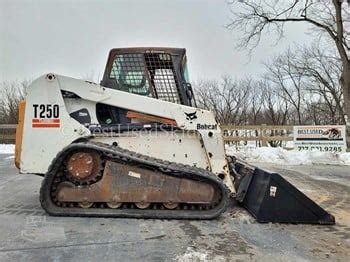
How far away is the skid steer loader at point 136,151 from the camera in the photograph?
500 centimetres

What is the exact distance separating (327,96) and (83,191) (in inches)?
1168

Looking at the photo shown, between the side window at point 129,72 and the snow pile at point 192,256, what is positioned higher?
the side window at point 129,72

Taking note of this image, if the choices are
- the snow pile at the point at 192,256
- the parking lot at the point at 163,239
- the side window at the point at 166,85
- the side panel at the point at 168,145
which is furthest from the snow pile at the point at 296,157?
the snow pile at the point at 192,256

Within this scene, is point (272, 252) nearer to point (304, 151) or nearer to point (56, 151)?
point (56, 151)

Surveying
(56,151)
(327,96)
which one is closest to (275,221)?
(56,151)

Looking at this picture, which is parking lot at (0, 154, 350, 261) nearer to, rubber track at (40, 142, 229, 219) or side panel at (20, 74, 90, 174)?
rubber track at (40, 142, 229, 219)

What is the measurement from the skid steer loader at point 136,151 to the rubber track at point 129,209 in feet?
0.04

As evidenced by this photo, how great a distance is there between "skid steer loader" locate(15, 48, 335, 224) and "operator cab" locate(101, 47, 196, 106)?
1 centimetres

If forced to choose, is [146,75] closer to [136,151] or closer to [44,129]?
[136,151]

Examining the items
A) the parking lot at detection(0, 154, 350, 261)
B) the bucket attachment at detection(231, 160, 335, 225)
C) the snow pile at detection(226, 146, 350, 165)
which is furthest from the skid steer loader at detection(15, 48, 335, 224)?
the snow pile at detection(226, 146, 350, 165)

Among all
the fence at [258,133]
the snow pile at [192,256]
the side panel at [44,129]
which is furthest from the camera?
the fence at [258,133]

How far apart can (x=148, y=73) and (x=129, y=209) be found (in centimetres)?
189

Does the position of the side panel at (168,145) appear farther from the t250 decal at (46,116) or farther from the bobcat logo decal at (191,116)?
the t250 decal at (46,116)

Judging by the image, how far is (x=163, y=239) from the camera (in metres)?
4.19
